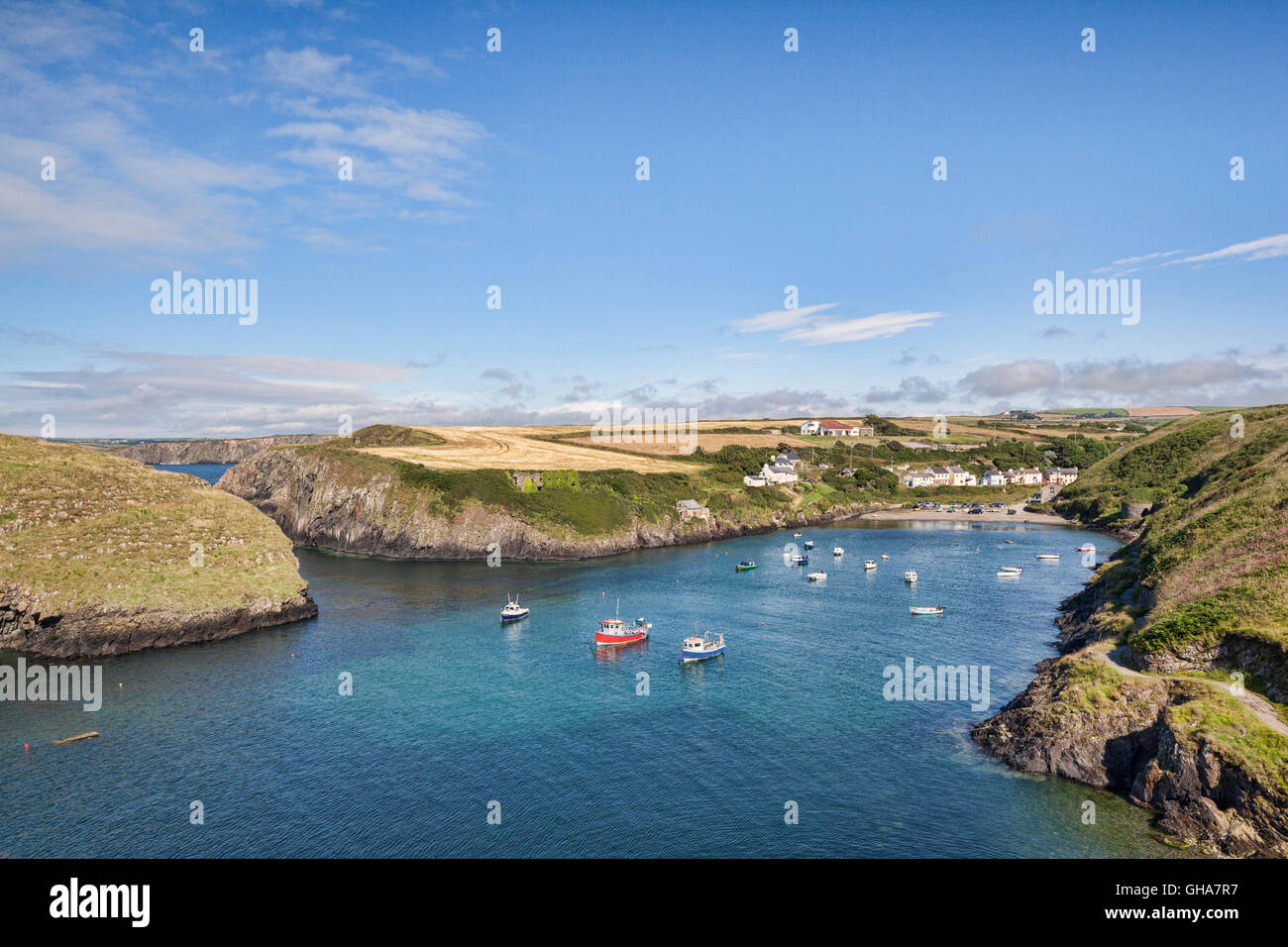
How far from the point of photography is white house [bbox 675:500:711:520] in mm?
137750

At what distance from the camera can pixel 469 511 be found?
11944 cm

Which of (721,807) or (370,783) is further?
(370,783)

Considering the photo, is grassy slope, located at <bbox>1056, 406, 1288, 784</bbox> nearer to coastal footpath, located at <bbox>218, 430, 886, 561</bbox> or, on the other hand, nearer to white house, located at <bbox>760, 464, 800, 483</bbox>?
coastal footpath, located at <bbox>218, 430, 886, 561</bbox>

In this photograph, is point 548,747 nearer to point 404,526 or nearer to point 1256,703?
point 1256,703

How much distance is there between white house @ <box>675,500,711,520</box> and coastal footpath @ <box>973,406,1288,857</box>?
78529 millimetres

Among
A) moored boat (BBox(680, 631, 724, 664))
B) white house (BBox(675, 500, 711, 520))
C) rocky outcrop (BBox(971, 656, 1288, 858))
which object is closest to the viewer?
rocky outcrop (BBox(971, 656, 1288, 858))

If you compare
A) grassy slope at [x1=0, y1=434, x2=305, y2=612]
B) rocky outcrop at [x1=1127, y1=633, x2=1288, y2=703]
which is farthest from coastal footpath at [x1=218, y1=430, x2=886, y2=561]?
rocky outcrop at [x1=1127, y1=633, x2=1288, y2=703]

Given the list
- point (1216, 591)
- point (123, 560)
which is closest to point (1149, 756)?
point (1216, 591)

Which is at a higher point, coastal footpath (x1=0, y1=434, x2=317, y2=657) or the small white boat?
coastal footpath (x1=0, y1=434, x2=317, y2=657)

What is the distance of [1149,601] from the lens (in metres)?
52.8
